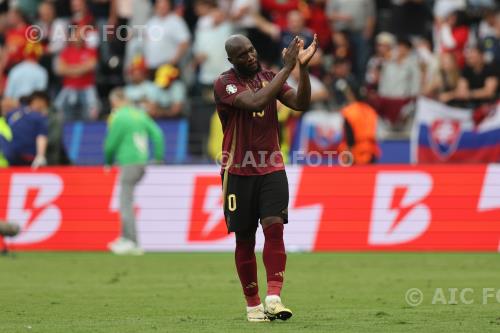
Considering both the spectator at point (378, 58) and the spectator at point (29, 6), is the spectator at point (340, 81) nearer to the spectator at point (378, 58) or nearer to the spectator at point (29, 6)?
the spectator at point (378, 58)

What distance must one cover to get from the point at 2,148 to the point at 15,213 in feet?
4.06

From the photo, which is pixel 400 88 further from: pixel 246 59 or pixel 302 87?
pixel 302 87

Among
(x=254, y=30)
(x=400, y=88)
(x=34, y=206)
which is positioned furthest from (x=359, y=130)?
(x=34, y=206)

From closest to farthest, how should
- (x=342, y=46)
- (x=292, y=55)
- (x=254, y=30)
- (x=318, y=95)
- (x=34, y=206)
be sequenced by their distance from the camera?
1. (x=292, y=55)
2. (x=34, y=206)
3. (x=318, y=95)
4. (x=342, y=46)
5. (x=254, y=30)

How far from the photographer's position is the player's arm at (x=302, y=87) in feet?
32.1

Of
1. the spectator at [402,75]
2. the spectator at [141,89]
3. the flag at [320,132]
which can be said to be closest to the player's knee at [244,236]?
the flag at [320,132]

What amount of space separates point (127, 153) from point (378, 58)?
6251mm

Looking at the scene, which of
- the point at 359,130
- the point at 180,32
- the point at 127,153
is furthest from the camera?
the point at 180,32

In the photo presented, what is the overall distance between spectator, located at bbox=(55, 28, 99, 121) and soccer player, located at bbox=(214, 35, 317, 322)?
13667 millimetres

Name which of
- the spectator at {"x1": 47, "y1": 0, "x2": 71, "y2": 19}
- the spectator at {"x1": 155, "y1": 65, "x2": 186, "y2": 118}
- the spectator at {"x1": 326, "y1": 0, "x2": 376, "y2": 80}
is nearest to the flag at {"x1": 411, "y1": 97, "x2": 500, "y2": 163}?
the spectator at {"x1": 326, "y1": 0, "x2": 376, "y2": 80}

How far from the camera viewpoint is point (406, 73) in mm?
21984

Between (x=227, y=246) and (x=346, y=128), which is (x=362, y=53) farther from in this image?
(x=227, y=246)

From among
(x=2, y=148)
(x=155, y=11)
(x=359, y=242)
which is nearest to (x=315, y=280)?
(x=359, y=242)

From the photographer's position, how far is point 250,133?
1031 cm
